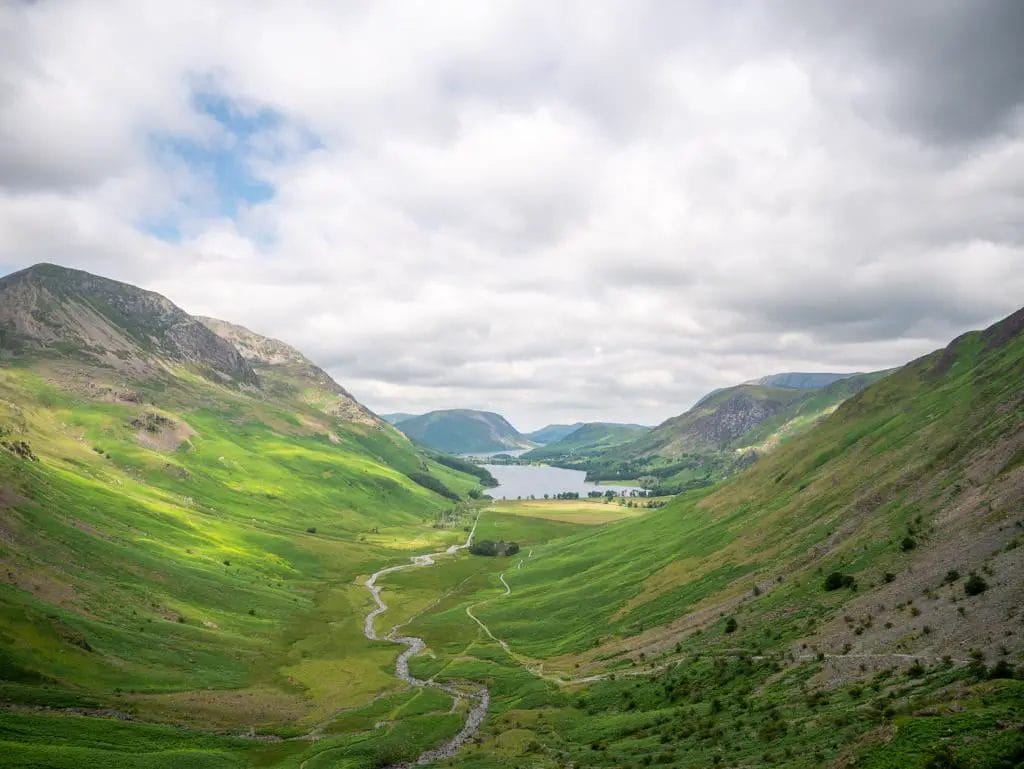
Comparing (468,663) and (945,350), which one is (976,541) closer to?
(468,663)

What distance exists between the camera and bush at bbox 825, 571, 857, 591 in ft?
224

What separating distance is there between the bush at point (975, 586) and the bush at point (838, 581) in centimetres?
1880

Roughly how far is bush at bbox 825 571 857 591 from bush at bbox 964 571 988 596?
1880 centimetres

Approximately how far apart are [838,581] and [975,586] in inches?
874

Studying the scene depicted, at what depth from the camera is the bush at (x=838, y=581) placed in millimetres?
68125

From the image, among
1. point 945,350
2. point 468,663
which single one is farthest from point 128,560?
point 945,350

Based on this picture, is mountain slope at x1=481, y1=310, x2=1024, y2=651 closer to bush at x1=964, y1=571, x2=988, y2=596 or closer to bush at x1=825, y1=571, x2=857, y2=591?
bush at x1=964, y1=571, x2=988, y2=596

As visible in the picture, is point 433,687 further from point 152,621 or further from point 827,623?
point 827,623

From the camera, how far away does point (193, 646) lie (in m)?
104

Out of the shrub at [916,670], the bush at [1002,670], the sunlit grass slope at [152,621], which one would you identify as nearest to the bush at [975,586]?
the shrub at [916,670]

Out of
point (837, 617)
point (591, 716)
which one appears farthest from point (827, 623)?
point (591, 716)

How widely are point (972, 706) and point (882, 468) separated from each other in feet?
273

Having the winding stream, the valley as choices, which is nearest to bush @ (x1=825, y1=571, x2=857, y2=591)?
the valley

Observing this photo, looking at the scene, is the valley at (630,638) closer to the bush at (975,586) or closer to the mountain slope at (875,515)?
the bush at (975,586)
